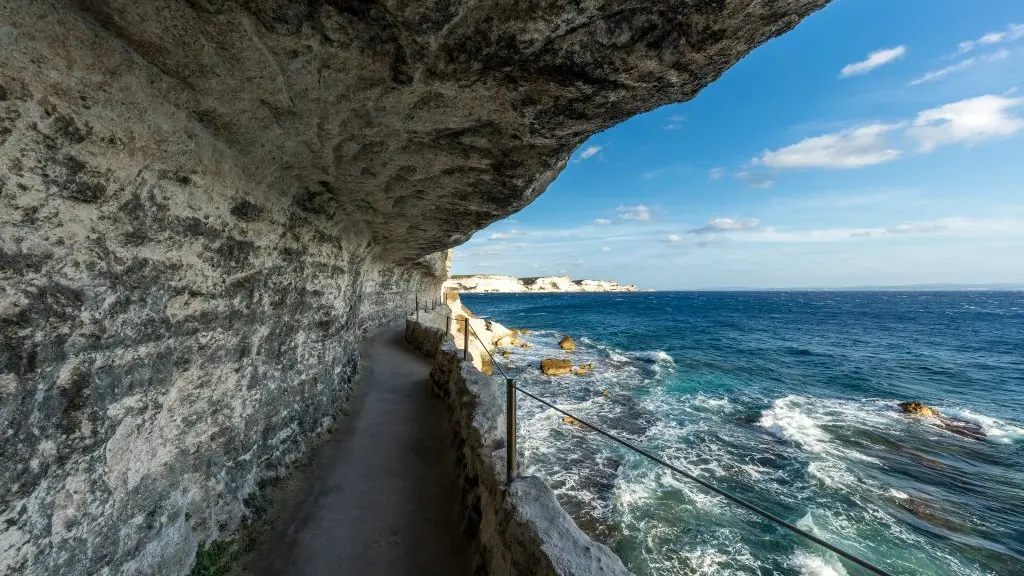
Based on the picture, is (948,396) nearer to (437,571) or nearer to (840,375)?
(840,375)

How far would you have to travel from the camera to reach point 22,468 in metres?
2.46

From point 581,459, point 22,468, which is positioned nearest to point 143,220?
point 22,468

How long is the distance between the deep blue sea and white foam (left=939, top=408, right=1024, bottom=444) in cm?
9

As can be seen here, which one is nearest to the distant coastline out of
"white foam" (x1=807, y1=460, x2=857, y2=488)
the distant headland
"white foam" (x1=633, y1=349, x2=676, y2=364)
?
the distant headland

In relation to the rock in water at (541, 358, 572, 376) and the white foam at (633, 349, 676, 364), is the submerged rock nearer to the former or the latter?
the white foam at (633, 349, 676, 364)

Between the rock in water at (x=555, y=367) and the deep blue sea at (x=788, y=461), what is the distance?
1.02 meters

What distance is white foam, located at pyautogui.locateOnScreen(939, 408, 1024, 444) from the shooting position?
14.6 meters

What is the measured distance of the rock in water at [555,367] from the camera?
73.3ft

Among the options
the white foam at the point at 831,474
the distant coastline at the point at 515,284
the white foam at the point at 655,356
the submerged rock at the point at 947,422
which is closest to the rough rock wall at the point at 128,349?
the white foam at the point at 831,474

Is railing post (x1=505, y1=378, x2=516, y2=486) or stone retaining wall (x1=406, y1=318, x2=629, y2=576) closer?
stone retaining wall (x1=406, y1=318, x2=629, y2=576)

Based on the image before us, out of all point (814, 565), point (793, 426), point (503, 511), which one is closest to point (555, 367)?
point (793, 426)

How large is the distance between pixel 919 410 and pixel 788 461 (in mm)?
9970

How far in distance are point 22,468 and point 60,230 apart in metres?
1.50

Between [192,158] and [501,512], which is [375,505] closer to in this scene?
[501,512]
